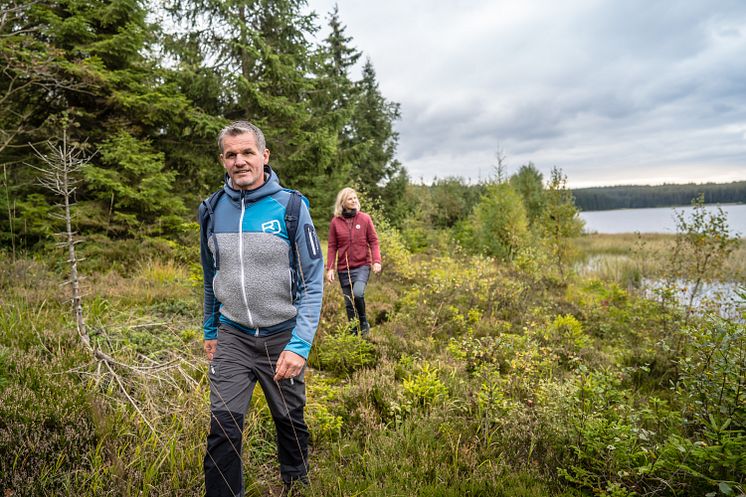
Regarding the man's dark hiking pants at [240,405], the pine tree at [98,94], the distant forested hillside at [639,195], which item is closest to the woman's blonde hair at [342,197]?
the man's dark hiking pants at [240,405]

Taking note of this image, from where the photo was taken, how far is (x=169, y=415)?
317cm

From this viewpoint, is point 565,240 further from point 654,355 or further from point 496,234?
point 654,355

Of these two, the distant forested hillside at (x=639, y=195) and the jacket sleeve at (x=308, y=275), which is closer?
the jacket sleeve at (x=308, y=275)

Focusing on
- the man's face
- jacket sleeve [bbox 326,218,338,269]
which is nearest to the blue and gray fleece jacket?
the man's face

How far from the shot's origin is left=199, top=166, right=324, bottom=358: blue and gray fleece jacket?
7.72ft

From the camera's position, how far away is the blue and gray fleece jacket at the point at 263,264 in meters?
2.35

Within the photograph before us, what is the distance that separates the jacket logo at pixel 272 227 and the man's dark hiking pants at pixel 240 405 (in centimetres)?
69

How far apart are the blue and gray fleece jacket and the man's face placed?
105 millimetres

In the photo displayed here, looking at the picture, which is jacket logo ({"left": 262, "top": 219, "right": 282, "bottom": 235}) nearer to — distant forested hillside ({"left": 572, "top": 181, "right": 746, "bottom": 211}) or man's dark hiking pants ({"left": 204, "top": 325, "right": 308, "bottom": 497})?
man's dark hiking pants ({"left": 204, "top": 325, "right": 308, "bottom": 497})

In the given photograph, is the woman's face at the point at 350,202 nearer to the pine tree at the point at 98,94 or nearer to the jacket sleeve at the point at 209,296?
the jacket sleeve at the point at 209,296

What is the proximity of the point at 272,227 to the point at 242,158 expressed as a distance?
47cm

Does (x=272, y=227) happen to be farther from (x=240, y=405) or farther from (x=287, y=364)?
(x=240, y=405)

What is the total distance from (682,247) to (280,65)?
36.0ft

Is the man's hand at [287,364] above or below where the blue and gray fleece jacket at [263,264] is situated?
below
